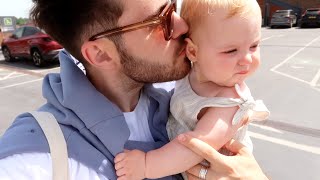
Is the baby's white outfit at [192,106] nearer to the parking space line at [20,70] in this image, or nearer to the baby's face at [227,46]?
the baby's face at [227,46]

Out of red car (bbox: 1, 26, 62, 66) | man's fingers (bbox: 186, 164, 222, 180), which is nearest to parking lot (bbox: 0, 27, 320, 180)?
red car (bbox: 1, 26, 62, 66)

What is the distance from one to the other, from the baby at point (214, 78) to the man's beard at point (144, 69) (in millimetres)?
101

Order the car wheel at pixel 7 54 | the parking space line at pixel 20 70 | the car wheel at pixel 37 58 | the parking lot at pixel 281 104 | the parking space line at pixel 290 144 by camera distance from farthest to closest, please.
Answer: the car wheel at pixel 7 54 < the car wheel at pixel 37 58 < the parking space line at pixel 20 70 < the parking space line at pixel 290 144 < the parking lot at pixel 281 104

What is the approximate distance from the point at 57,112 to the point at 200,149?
1.69ft

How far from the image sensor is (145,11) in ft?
4.38

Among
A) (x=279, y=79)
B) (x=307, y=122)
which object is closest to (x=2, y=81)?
(x=279, y=79)

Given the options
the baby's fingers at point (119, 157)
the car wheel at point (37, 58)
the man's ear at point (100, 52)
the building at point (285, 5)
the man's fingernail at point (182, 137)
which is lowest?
the building at point (285, 5)

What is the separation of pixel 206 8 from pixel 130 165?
65 centimetres

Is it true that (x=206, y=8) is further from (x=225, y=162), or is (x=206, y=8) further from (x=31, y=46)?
(x=31, y=46)

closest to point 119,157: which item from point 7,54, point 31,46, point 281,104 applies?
point 281,104

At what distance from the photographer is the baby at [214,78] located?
125 cm

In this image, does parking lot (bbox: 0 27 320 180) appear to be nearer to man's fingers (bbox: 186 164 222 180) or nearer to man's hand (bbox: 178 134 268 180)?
man's hand (bbox: 178 134 268 180)

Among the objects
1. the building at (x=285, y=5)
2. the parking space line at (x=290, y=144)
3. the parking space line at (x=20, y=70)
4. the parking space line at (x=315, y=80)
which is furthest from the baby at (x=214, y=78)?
the building at (x=285, y=5)

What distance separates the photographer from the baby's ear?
138cm
